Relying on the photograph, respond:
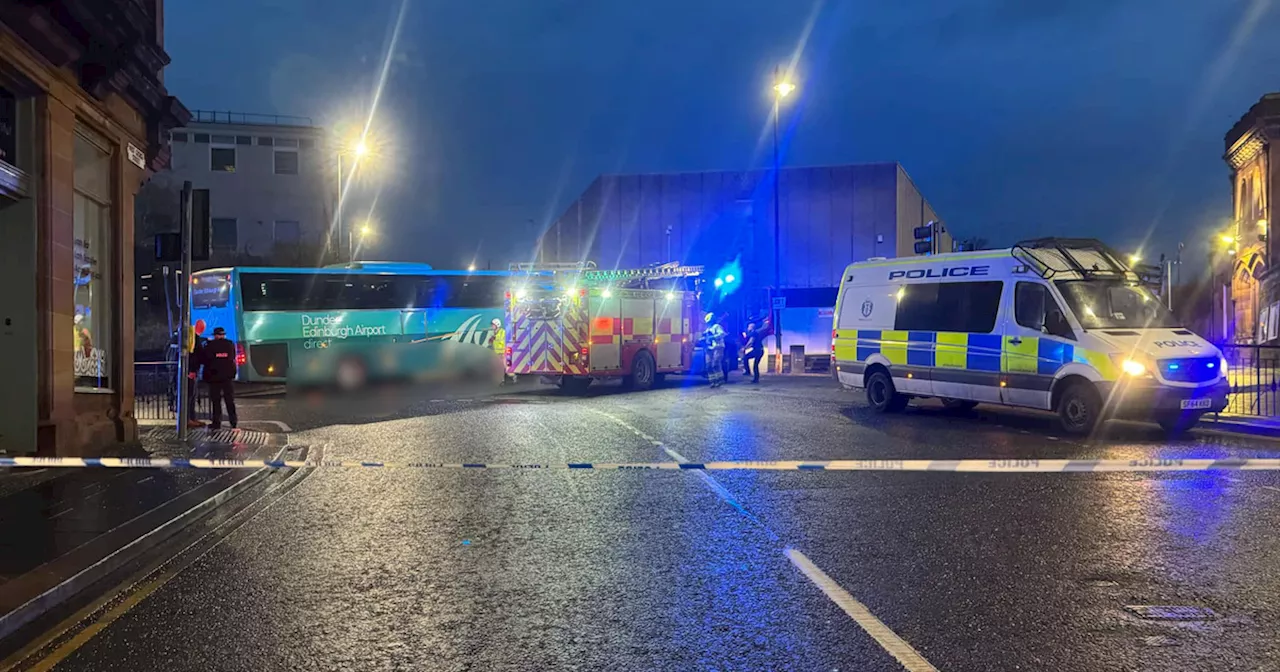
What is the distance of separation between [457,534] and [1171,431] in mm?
10070

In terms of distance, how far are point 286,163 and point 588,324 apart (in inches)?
1605

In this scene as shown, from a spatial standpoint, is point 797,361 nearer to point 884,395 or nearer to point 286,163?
point 884,395

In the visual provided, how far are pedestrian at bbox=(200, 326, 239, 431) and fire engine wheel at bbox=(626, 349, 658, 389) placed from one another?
34.0 feet

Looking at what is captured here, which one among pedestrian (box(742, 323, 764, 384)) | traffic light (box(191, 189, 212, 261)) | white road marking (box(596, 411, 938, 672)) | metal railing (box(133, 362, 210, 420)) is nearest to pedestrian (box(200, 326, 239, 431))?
traffic light (box(191, 189, 212, 261))

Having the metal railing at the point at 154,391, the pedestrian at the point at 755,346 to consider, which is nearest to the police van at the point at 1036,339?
the pedestrian at the point at 755,346

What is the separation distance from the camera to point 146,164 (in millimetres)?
12789

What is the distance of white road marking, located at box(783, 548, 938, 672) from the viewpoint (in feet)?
13.0

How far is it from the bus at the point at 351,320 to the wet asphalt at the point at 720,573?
47.8 ft

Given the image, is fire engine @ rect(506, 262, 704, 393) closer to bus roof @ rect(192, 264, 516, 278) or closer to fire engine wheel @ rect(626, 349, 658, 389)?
fire engine wheel @ rect(626, 349, 658, 389)

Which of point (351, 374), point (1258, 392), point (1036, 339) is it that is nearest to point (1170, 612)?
point (1036, 339)

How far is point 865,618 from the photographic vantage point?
14.9ft

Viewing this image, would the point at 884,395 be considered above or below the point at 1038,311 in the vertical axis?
below

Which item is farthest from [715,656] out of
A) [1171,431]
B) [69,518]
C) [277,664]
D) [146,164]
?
[146,164]

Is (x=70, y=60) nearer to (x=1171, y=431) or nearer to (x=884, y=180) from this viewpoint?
(x=1171, y=431)
